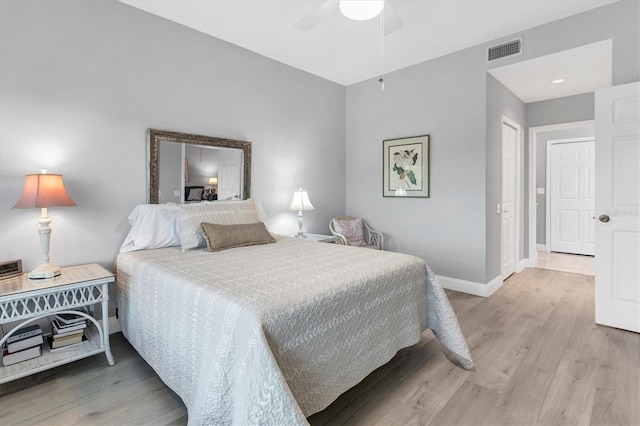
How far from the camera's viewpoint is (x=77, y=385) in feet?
6.68

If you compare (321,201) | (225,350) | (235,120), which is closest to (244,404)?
(225,350)

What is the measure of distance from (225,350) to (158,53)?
280 centimetres

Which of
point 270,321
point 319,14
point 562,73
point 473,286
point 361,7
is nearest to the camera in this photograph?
point 270,321

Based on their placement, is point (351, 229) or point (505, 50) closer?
point (505, 50)

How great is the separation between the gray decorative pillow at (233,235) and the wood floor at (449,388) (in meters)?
0.99

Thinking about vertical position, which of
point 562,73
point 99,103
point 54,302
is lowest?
point 54,302

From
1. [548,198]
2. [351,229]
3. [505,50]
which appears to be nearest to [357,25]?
[505,50]

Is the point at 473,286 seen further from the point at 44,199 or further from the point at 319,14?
the point at 44,199

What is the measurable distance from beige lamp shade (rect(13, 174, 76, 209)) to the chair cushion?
306 cm

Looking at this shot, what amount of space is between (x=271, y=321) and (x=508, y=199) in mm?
4183

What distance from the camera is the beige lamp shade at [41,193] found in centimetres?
211

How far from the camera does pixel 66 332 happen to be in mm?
2211

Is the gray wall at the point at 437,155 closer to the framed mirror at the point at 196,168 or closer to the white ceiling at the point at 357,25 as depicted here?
the white ceiling at the point at 357,25

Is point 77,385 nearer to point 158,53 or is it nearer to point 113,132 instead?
point 113,132
